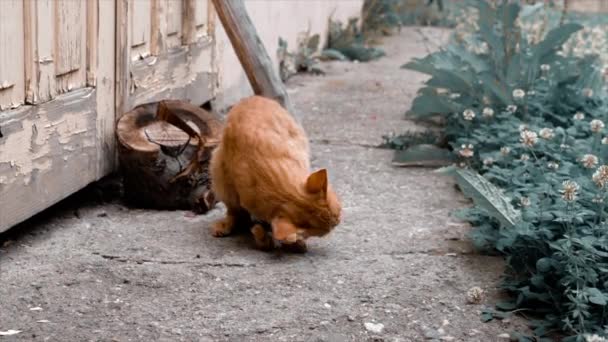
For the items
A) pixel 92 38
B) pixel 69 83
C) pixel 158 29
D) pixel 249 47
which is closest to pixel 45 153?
pixel 69 83

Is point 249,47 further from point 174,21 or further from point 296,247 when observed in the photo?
point 296,247

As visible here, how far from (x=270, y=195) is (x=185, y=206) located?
2.76 ft

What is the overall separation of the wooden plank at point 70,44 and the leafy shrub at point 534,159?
5.12ft

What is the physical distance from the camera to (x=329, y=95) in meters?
7.30

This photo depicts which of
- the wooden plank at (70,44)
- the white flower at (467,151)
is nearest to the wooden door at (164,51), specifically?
the wooden plank at (70,44)

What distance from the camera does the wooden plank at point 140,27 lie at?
4453mm

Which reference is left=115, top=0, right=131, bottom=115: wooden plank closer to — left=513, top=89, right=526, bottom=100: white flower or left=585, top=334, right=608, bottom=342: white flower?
left=513, top=89, right=526, bottom=100: white flower

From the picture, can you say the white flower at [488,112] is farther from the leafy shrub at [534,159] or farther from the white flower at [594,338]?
the white flower at [594,338]

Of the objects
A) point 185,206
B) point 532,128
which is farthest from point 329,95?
point 185,206

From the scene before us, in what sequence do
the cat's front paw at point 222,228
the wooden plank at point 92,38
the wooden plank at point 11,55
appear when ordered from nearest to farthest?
the wooden plank at point 11,55, the cat's front paw at point 222,228, the wooden plank at point 92,38

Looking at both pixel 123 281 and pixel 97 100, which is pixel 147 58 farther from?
pixel 123 281

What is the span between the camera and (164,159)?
4.11 meters

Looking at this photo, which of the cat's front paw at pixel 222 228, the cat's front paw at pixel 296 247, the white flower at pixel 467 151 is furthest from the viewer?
the white flower at pixel 467 151

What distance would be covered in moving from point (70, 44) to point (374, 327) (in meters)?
1.69
